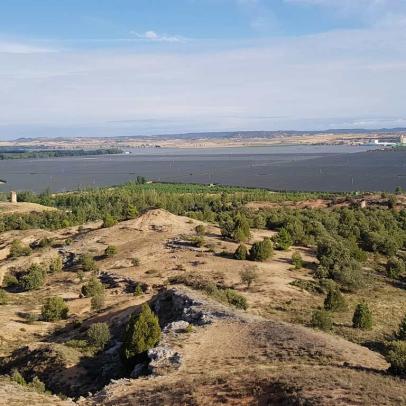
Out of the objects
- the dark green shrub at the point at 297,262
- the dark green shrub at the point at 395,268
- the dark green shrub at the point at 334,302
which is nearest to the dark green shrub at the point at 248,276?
the dark green shrub at the point at 334,302

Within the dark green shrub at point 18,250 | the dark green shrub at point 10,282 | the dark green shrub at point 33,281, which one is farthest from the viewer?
the dark green shrub at point 18,250

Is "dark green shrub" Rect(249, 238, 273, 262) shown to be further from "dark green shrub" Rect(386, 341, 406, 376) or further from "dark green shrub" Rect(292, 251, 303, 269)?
"dark green shrub" Rect(386, 341, 406, 376)

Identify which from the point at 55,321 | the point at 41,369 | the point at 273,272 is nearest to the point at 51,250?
the point at 55,321

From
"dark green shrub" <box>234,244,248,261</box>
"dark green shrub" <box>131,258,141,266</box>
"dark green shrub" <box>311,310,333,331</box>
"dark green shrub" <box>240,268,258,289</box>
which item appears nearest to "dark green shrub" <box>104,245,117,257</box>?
"dark green shrub" <box>131,258,141,266</box>

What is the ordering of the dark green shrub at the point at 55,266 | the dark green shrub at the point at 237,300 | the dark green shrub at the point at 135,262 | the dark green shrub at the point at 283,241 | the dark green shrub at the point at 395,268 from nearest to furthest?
the dark green shrub at the point at 237,300
the dark green shrub at the point at 395,268
the dark green shrub at the point at 135,262
the dark green shrub at the point at 55,266
the dark green shrub at the point at 283,241

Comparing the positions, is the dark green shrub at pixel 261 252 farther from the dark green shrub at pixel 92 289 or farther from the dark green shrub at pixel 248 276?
the dark green shrub at pixel 92 289

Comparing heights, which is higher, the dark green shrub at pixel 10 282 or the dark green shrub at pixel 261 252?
the dark green shrub at pixel 261 252

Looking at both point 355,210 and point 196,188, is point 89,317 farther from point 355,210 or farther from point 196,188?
point 196,188
